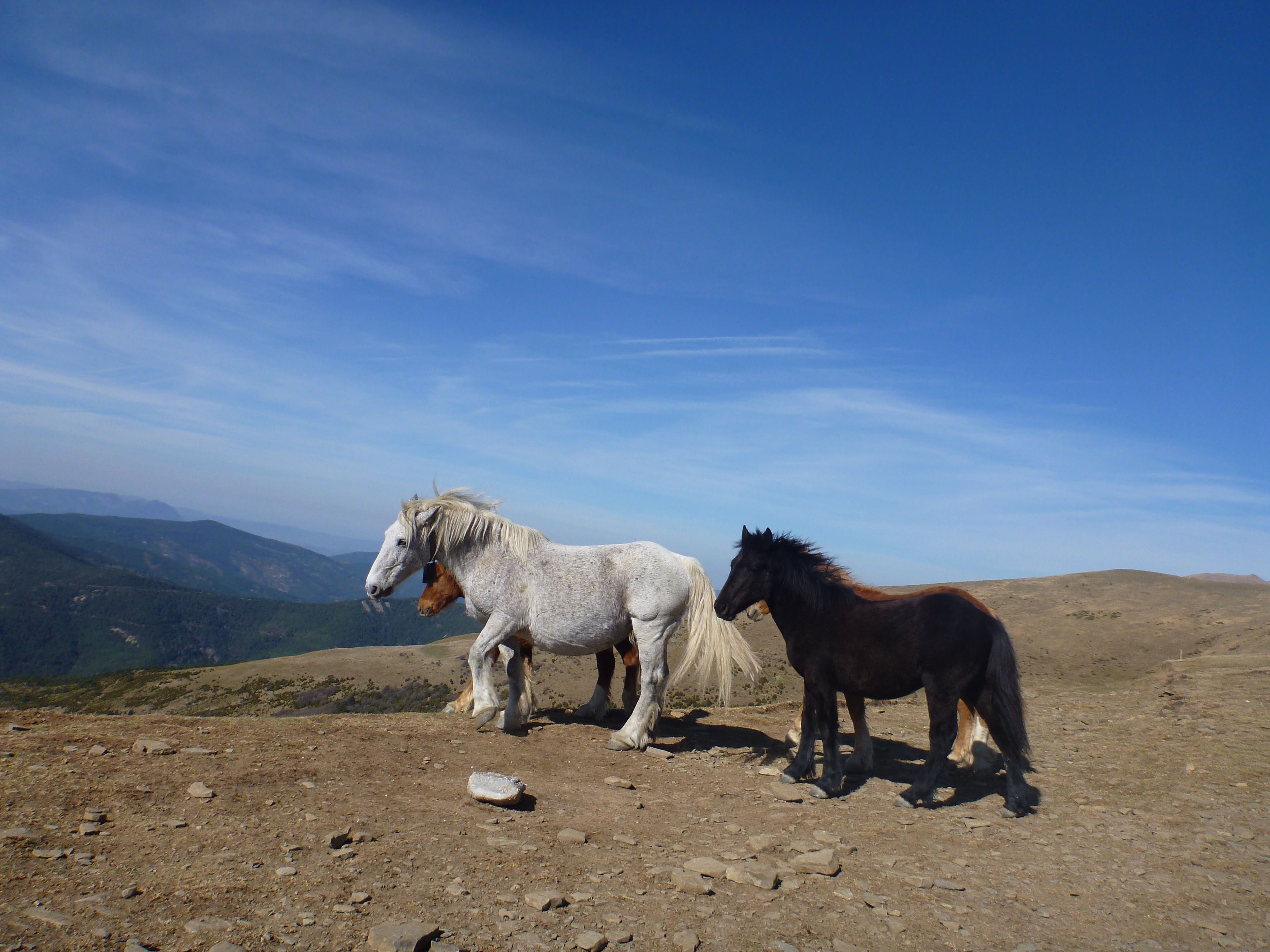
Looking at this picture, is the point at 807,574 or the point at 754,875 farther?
the point at 807,574

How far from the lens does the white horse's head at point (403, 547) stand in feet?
27.3

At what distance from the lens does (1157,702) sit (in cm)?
1139

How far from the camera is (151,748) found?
567cm

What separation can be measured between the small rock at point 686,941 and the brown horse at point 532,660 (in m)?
5.31

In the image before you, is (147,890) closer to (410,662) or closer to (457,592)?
(457,592)

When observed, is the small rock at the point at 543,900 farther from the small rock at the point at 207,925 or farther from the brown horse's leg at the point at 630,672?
the brown horse's leg at the point at 630,672

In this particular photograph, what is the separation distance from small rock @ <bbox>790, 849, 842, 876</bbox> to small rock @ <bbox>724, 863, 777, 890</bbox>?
0.25m

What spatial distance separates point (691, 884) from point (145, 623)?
17435 centimetres

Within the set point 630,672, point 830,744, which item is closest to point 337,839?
point 830,744

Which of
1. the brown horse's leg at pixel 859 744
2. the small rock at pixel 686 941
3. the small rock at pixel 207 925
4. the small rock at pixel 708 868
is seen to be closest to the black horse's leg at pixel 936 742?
the brown horse's leg at pixel 859 744

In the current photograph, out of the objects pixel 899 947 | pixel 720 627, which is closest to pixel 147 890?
pixel 899 947

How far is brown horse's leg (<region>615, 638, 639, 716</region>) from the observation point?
9133mm

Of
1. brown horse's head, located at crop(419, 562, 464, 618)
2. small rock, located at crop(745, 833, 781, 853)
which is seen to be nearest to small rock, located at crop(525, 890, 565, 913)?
small rock, located at crop(745, 833, 781, 853)

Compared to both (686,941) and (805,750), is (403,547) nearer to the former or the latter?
(805,750)
